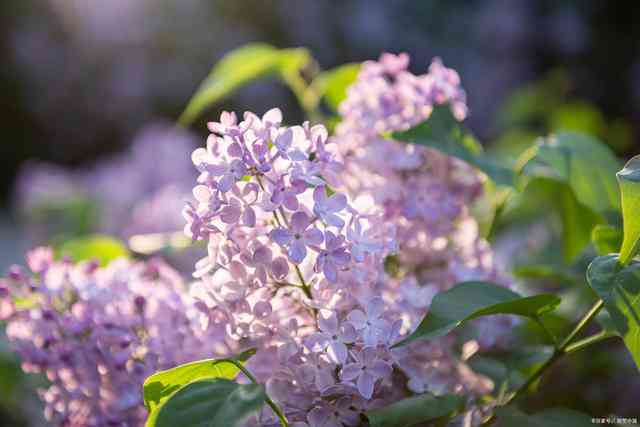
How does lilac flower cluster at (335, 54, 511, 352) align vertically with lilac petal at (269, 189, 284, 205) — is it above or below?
below

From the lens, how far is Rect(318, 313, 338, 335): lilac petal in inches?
19.3

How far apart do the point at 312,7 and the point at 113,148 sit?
101 cm

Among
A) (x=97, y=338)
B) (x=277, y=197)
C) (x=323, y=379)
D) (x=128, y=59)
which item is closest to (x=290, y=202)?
(x=277, y=197)

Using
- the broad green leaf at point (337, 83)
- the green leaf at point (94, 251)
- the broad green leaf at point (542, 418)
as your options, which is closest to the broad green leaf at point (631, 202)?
the broad green leaf at point (542, 418)

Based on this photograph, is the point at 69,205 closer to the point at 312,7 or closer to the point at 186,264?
the point at 186,264

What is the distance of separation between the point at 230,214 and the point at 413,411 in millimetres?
166

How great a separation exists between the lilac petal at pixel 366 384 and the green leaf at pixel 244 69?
1.28 feet

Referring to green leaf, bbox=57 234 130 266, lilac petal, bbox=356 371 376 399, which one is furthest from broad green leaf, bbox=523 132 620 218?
green leaf, bbox=57 234 130 266

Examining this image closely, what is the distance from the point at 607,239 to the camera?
57 cm

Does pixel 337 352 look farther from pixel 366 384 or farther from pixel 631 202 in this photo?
pixel 631 202

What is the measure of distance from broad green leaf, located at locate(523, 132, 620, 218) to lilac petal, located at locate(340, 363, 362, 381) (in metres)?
0.26

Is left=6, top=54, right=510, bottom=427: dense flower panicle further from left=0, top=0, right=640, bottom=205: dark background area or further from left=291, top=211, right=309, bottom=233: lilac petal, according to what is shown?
left=0, top=0, right=640, bottom=205: dark background area

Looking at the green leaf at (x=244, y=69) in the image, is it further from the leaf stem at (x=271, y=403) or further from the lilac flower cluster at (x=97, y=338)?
the leaf stem at (x=271, y=403)

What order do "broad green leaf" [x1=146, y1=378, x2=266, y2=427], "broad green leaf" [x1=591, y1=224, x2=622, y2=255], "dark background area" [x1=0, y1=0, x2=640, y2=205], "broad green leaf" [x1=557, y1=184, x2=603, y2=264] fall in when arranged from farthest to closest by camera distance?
"dark background area" [x1=0, y1=0, x2=640, y2=205] → "broad green leaf" [x1=557, y1=184, x2=603, y2=264] → "broad green leaf" [x1=591, y1=224, x2=622, y2=255] → "broad green leaf" [x1=146, y1=378, x2=266, y2=427]
